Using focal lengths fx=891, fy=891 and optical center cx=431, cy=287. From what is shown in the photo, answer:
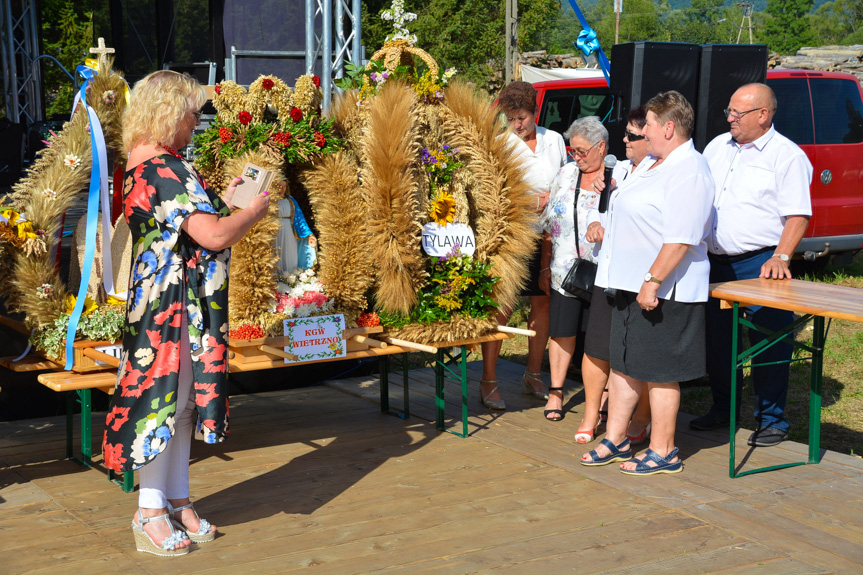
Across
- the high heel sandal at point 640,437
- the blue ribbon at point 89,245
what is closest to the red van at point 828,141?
the high heel sandal at point 640,437

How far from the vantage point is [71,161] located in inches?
153

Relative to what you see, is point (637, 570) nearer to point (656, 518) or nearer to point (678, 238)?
point (656, 518)

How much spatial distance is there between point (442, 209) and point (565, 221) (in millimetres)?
679

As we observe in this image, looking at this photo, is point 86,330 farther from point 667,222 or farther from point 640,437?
point 640,437

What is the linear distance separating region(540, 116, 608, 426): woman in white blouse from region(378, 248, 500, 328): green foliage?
1.43 ft

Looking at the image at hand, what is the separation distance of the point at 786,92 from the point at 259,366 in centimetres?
649

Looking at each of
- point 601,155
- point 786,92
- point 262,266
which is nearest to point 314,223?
point 262,266

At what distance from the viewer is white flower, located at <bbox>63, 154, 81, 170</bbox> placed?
3.88m

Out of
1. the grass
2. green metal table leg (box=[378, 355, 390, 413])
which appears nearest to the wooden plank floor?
green metal table leg (box=[378, 355, 390, 413])

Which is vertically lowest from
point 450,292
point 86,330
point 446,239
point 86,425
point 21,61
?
point 86,425

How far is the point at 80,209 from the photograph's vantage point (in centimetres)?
411

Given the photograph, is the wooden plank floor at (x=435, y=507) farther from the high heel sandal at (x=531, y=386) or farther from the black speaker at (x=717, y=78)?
the black speaker at (x=717, y=78)

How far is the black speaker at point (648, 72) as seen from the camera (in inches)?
209

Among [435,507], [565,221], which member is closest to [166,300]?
[435,507]
